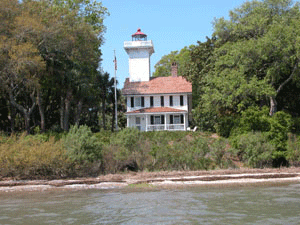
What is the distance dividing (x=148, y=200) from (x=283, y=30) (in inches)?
772

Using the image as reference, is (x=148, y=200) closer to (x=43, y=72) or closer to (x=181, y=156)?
(x=181, y=156)

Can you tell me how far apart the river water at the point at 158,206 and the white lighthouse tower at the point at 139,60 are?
91.2 feet

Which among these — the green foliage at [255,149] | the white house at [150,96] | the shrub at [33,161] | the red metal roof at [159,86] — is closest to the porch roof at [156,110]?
the white house at [150,96]

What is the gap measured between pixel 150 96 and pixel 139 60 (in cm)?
477

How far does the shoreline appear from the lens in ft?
71.5

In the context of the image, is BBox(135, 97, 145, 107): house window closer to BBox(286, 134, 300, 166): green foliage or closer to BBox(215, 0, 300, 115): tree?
BBox(215, 0, 300, 115): tree

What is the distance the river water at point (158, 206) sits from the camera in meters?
13.3

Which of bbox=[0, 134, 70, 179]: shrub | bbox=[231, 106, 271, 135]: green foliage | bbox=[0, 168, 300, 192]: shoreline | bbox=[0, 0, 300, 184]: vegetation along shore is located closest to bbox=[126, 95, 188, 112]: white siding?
bbox=[0, 0, 300, 184]: vegetation along shore

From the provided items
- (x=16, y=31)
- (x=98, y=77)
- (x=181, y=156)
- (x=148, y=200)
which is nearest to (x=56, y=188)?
(x=148, y=200)

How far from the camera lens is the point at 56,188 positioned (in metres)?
21.5

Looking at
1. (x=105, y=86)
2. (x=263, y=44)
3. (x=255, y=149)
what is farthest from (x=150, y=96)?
(x=255, y=149)

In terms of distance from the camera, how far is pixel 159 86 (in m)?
46.0

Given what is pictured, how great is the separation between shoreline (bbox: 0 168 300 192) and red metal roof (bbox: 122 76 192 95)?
68.9 ft

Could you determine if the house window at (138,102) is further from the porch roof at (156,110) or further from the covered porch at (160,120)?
the covered porch at (160,120)
